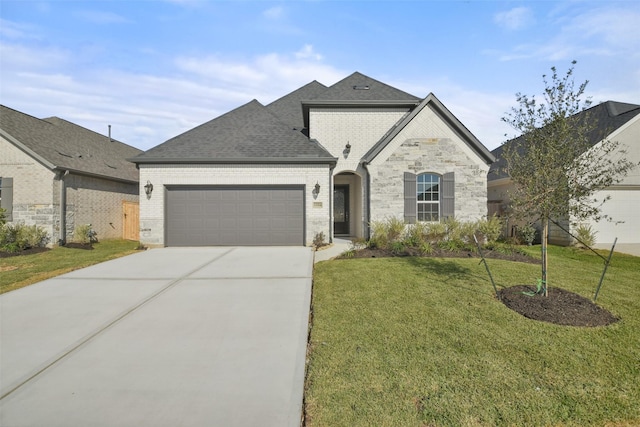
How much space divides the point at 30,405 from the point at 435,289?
594cm

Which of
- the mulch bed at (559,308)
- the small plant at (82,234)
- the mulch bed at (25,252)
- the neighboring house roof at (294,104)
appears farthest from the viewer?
the neighboring house roof at (294,104)

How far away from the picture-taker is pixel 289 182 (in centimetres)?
1162

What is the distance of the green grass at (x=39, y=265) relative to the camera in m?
6.87

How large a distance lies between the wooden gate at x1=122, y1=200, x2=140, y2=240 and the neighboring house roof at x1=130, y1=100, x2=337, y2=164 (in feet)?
18.7

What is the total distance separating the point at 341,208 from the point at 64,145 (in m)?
14.2

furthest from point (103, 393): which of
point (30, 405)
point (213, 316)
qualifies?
point (213, 316)

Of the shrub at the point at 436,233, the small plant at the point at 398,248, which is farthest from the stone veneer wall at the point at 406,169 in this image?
the small plant at the point at 398,248

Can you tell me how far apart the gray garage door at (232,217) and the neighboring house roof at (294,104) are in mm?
6172

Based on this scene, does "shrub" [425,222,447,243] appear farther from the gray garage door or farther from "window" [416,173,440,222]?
the gray garage door

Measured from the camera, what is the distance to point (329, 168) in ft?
38.7

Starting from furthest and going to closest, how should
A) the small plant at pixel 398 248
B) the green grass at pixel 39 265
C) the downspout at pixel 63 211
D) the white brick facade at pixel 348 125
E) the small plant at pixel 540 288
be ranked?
1. the white brick facade at pixel 348 125
2. the downspout at pixel 63 211
3. the small plant at pixel 398 248
4. the green grass at pixel 39 265
5. the small plant at pixel 540 288

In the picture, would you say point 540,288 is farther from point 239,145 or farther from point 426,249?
point 239,145

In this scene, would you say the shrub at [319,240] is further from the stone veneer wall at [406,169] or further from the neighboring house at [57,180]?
the neighboring house at [57,180]

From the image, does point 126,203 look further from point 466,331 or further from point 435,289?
point 466,331
